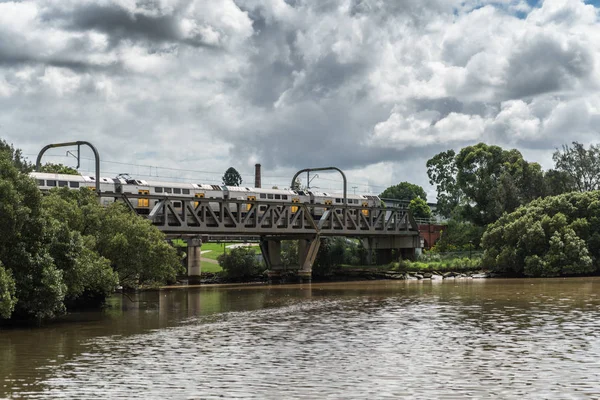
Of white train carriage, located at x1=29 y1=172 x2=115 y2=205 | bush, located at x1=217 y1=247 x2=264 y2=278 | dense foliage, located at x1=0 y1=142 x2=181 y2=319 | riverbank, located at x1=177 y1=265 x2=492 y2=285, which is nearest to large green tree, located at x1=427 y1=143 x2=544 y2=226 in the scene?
riverbank, located at x1=177 y1=265 x2=492 y2=285

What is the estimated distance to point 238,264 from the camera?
332 ft

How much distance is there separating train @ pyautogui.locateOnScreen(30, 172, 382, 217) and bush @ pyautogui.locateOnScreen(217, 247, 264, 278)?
742 centimetres

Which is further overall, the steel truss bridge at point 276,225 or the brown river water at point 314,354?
the steel truss bridge at point 276,225

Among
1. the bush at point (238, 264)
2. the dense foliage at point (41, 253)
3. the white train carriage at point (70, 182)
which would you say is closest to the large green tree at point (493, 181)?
the bush at point (238, 264)

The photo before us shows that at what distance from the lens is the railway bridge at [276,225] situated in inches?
3356

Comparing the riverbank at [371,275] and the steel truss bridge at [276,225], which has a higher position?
the steel truss bridge at [276,225]

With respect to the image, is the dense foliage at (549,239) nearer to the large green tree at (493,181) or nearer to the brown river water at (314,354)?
the large green tree at (493,181)

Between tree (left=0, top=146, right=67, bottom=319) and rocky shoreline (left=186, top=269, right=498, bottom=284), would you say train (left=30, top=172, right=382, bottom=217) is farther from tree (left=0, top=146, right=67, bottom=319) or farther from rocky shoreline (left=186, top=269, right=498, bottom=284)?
tree (left=0, top=146, right=67, bottom=319)

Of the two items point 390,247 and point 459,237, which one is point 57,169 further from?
point 459,237

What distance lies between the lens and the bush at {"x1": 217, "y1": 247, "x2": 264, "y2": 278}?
101m

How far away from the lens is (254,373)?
23.2 metres

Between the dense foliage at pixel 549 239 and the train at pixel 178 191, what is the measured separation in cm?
1921

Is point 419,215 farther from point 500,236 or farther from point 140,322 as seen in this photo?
point 140,322

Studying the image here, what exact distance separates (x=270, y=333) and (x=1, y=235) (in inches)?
493
